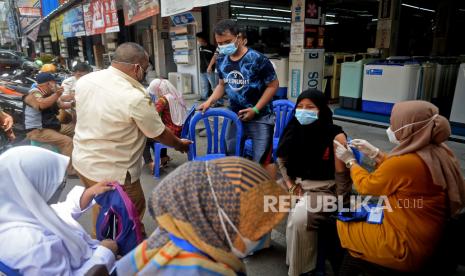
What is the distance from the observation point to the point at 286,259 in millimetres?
2473

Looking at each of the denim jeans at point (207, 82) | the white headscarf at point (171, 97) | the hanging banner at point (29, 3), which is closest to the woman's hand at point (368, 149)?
the white headscarf at point (171, 97)

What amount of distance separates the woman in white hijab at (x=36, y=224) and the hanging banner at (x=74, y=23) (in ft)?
39.0

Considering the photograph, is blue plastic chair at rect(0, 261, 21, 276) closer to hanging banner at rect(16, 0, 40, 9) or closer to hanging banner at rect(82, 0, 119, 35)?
hanging banner at rect(82, 0, 119, 35)

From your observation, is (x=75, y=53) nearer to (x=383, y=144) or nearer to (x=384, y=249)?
(x=383, y=144)

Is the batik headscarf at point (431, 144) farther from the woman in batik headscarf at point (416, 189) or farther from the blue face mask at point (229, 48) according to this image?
the blue face mask at point (229, 48)

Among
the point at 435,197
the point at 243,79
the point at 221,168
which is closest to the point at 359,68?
the point at 243,79

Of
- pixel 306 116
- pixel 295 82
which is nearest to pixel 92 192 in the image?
pixel 306 116

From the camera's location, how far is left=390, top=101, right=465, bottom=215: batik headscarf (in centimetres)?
165

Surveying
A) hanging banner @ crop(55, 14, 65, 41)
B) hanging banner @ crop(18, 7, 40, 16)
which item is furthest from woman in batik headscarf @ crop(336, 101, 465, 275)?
hanging banner @ crop(18, 7, 40, 16)

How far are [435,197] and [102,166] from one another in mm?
1922

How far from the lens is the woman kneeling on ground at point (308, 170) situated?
2203mm

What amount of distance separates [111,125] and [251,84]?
1393 millimetres

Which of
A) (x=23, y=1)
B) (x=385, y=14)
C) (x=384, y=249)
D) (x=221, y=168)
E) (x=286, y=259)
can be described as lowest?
(x=286, y=259)

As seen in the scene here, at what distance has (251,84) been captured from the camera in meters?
3.06
